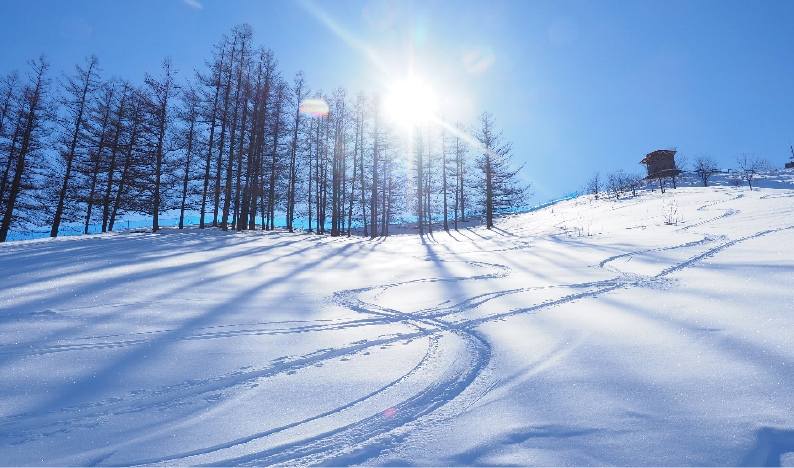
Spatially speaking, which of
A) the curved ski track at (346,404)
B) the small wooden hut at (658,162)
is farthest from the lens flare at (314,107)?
the small wooden hut at (658,162)

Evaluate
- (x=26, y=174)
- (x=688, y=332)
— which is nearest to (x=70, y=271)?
(x=688, y=332)

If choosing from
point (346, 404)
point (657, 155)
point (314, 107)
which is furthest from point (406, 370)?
point (657, 155)

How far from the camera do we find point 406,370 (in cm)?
232

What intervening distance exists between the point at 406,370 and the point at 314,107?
70.1 ft

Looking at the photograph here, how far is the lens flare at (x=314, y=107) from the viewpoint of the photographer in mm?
20578

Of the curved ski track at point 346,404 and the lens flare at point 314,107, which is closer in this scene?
the curved ski track at point 346,404

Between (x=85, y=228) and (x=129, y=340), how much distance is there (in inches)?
802

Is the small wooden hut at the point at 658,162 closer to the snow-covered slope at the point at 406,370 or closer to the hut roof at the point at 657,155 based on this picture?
the hut roof at the point at 657,155

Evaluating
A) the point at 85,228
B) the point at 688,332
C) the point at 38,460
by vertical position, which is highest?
the point at 85,228

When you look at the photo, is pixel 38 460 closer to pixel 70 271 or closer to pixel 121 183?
pixel 70 271

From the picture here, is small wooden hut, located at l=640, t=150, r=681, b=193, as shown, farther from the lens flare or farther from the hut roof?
the lens flare

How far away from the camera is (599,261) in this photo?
6004 mm

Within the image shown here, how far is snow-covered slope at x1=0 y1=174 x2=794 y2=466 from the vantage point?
59.8 inches

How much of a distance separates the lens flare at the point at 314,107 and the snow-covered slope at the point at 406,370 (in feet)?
56.9
